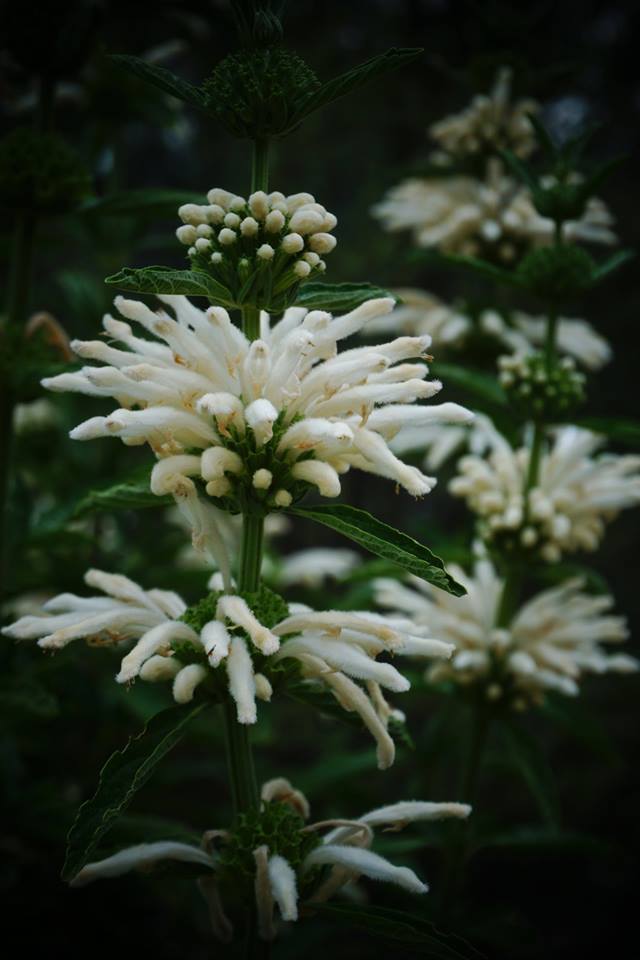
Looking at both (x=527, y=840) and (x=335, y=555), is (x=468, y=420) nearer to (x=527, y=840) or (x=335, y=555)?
(x=527, y=840)

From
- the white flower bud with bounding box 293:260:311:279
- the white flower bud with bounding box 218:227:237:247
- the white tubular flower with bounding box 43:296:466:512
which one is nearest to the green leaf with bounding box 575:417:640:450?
the white tubular flower with bounding box 43:296:466:512

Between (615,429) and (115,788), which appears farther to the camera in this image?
(615,429)

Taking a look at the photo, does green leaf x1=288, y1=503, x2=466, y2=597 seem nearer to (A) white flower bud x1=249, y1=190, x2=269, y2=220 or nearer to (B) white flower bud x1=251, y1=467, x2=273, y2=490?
(B) white flower bud x1=251, y1=467, x2=273, y2=490

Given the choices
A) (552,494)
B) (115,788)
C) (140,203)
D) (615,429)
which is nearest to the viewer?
(115,788)

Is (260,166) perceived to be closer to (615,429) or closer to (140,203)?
(140,203)

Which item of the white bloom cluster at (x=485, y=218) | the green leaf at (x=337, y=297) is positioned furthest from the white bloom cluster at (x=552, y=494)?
the green leaf at (x=337, y=297)

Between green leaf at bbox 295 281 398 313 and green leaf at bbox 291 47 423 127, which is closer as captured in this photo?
green leaf at bbox 291 47 423 127

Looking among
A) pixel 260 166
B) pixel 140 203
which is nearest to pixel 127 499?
pixel 260 166
